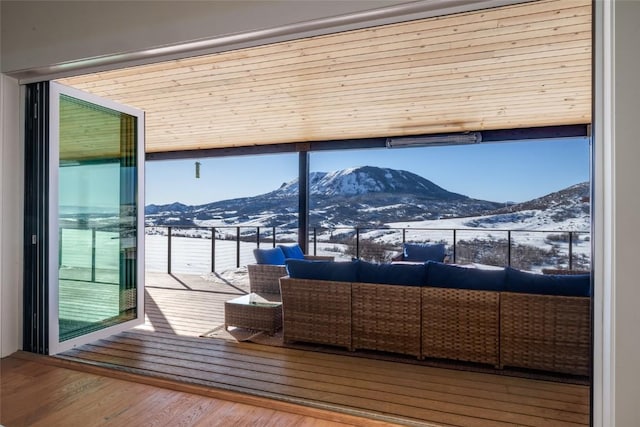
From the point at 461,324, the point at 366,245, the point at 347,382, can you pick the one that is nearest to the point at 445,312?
the point at 461,324

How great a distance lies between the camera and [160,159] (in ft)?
24.5

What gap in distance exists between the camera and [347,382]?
8.68 ft

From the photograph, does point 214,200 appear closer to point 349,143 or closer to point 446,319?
point 349,143

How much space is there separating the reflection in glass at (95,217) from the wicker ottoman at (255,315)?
995mm

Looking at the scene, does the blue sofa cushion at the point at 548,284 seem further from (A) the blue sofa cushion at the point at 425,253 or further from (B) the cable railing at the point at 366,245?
(B) the cable railing at the point at 366,245

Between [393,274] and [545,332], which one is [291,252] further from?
[545,332]

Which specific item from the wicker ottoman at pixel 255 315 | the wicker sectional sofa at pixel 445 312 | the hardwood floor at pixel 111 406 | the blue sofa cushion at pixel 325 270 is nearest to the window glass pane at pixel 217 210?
the wicker ottoman at pixel 255 315

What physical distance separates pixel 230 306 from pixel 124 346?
38.7 inches

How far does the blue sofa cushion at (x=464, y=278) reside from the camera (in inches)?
115

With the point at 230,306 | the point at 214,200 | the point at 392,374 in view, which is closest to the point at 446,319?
the point at 392,374

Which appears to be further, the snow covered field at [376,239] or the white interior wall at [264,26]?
the snow covered field at [376,239]

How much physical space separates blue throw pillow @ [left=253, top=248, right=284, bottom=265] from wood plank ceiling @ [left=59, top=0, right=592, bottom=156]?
180 centimetres

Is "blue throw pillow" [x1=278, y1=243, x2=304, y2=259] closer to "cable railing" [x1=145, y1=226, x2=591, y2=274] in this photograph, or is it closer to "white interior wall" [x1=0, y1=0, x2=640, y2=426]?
"cable railing" [x1=145, y1=226, x2=591, y2=274]

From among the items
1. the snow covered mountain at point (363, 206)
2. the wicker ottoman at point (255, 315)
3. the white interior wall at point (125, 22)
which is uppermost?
the white interior wall at point (125, 22)
